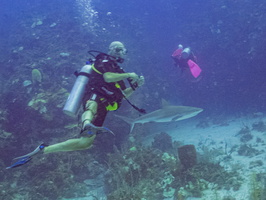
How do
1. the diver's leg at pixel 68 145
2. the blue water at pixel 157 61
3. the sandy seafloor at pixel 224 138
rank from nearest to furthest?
the diver's leg at pixel 68 145, the sandy seafloor at pixel 224 138, the blue water at pixel 157 61

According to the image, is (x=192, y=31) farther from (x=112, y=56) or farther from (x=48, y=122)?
(x=112, y=56)

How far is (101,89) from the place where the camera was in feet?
13.1

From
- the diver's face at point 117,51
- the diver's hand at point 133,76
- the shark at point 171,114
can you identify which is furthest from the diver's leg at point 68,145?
the shark at point 171,114

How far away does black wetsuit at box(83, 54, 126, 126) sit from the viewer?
13.1ft

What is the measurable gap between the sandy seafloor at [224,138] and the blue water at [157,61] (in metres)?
1.95

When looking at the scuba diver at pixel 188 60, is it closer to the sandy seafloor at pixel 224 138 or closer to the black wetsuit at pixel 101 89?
the sandy seafloor at pixel 224 138

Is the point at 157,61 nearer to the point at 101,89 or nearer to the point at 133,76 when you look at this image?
the point at 133,76

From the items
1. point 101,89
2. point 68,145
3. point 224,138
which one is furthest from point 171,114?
point 68,145

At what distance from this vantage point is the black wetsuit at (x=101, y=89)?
399 centimetres

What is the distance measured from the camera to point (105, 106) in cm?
413

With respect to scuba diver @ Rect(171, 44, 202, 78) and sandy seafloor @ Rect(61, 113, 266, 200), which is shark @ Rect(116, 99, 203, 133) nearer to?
scuba diver @ Rect(171, 44, 202, 78)

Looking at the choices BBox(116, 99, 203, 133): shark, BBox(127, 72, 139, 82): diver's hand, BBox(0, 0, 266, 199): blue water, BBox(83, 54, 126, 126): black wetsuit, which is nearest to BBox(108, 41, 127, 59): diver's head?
BBox(83, 54, 126, 126): black wetsuit

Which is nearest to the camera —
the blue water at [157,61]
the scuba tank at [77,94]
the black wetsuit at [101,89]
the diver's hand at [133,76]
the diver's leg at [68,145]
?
the diver's leg at [68,145]

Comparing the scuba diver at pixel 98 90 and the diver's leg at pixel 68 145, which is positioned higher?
the scuba diver at pixel 98 90
